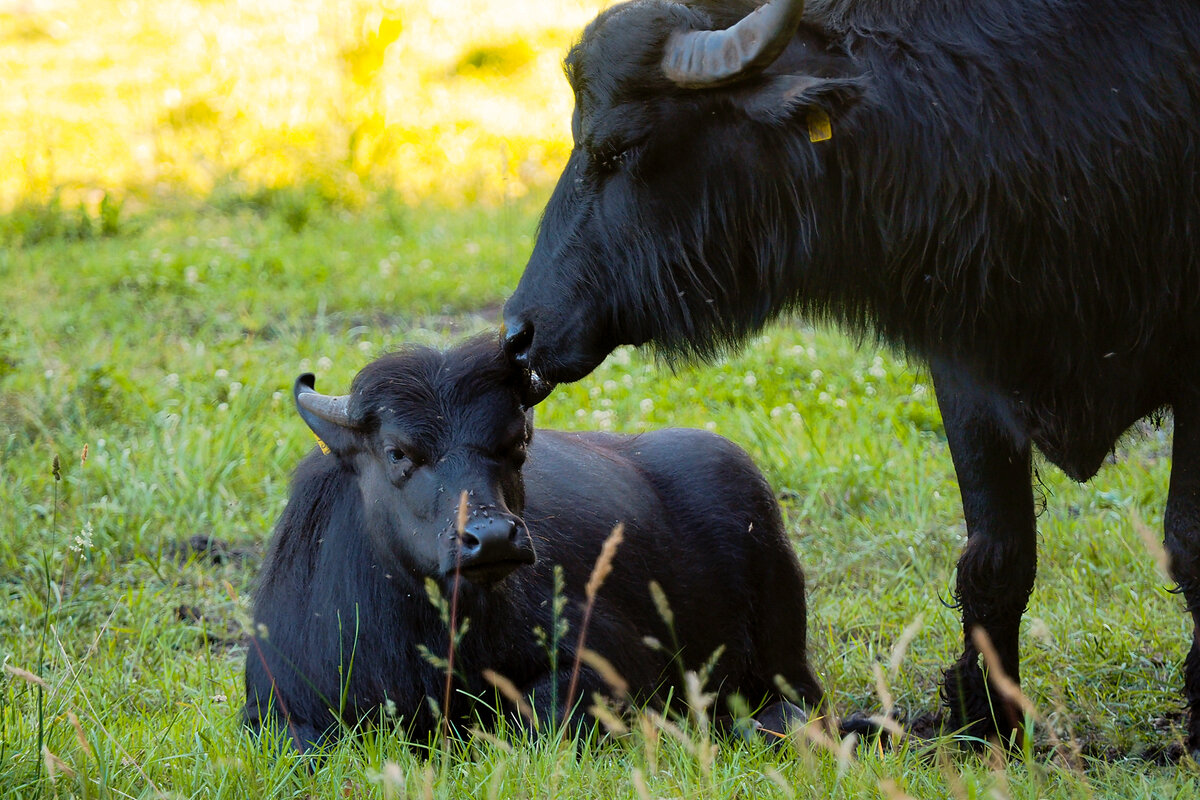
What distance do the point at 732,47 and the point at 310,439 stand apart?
3.79 metres

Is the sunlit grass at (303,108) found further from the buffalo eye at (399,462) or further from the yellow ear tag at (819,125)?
the yellow ear tag at (819,125)

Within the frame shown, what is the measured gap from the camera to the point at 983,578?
4.16m

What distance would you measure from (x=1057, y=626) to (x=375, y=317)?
497 cm

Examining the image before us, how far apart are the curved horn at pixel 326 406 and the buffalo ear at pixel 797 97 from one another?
5.01 ft

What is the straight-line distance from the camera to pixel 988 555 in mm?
4133

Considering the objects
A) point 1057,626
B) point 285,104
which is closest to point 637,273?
point 1057,626

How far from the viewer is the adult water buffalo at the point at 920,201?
11.2ft

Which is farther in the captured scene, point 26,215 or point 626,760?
point 26,215

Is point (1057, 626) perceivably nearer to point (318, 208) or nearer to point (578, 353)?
point (578, 353)

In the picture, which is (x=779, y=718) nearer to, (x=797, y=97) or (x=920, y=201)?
(x=920, y=201)

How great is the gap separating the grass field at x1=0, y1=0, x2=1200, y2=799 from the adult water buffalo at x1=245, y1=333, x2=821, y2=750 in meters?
0.20

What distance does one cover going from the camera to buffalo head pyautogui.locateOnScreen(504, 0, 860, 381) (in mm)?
3432

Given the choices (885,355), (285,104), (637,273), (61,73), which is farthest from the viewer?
(61,73)

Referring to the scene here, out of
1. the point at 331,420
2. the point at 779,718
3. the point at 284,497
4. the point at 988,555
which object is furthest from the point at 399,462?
the point at 284,497
